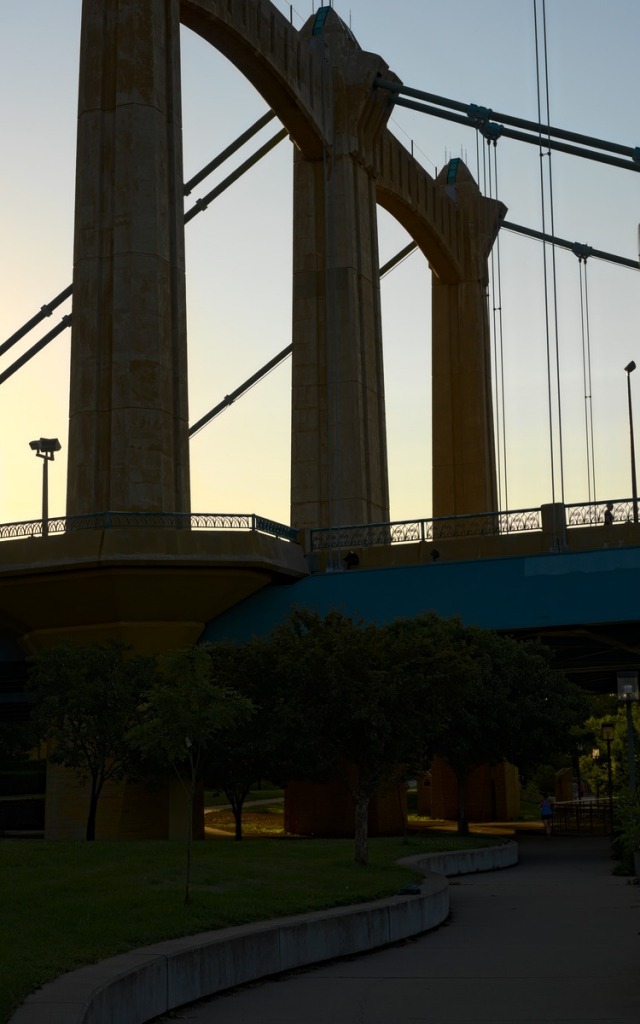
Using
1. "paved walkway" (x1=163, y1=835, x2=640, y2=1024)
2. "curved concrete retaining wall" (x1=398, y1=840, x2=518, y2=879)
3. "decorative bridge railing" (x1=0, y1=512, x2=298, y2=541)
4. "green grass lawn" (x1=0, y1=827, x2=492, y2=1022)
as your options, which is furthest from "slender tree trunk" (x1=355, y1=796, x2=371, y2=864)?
"decorative bridge railing" (x1=0, y1=512, x2=298, y2=541)

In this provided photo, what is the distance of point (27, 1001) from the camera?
404 inches

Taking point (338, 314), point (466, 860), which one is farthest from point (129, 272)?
point (466, 860)

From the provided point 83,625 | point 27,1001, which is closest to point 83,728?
point 83,625

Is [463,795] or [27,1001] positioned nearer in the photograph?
[27,1001]

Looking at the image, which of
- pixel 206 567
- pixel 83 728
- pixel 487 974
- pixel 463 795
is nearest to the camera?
pixel 487 974

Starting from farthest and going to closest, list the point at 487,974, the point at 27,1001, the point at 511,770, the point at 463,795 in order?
the point at 511,770 < the point at 463,795 < the point at 487,974 < the point at 27,1001

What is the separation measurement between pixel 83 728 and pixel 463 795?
13.2 meters

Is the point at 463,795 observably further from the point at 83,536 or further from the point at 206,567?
the point at 83,536

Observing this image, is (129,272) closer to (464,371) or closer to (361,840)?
(361,840)

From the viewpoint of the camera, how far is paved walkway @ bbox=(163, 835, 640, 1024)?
12.0 metres

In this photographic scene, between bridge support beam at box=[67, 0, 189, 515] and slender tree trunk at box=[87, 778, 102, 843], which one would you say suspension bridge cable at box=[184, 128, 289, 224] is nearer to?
bridge support beam at box=[67, 0, 189, 515]

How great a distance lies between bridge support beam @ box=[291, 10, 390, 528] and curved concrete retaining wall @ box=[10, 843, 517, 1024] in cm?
2639

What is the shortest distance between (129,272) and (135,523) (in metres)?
6.74

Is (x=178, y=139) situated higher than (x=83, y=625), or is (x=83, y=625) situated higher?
(x=178, y=139)
